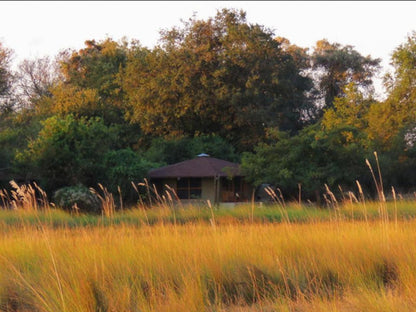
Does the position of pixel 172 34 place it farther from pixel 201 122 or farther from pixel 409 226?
pixel 409 226

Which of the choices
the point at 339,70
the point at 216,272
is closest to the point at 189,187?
the point at 339,70

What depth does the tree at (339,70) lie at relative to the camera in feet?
156

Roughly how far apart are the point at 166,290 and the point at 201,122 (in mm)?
A: 33028

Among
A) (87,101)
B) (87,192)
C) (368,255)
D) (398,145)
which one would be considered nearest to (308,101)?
(398,145)

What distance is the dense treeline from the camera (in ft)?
84.7

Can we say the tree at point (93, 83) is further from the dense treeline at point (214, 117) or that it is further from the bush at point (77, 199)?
the bush at point (77, 199)

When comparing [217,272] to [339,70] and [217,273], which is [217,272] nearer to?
[217,273]

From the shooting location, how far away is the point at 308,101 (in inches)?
1730

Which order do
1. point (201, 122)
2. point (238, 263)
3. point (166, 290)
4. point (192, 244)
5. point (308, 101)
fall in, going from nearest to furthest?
point (166, 290), point (238, 263), point (192, 244), point (201, 122), point (308, 101)

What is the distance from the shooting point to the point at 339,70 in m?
48.2

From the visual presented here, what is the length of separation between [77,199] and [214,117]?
1580 centimetres

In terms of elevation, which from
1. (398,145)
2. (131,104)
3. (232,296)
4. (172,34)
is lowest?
(232,296)

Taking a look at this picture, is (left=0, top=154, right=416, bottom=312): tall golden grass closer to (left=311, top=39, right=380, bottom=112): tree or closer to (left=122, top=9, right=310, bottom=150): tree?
(left=122, top=9, right=310, bottom=150): tree

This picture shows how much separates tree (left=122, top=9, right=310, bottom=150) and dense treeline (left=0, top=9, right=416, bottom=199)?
0.08 meters
